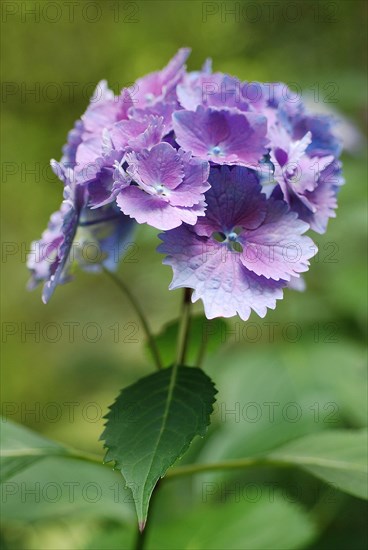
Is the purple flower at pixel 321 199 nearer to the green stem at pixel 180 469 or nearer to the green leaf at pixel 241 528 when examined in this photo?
the green stem at pixel 180 469

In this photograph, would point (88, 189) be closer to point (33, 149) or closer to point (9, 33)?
point (33, 149)

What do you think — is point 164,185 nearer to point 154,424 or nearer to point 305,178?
point 305,178

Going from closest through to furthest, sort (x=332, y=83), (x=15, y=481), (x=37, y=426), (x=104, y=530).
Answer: (x=15, y=481), (x=104, y=530), (x=332, y=83), (x=37, y=426)

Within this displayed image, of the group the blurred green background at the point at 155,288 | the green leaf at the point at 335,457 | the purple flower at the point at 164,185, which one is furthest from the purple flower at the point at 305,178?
the blurred green background at the point at 155,288

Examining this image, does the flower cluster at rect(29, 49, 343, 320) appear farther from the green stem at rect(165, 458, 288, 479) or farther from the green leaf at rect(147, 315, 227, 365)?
the green stem at rect(165, 458, 288, 479)

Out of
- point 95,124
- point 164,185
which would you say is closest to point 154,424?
point 164,185

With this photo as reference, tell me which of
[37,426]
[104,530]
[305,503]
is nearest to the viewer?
[104,530]

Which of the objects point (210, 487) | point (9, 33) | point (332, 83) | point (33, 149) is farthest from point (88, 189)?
point (9, 33)
